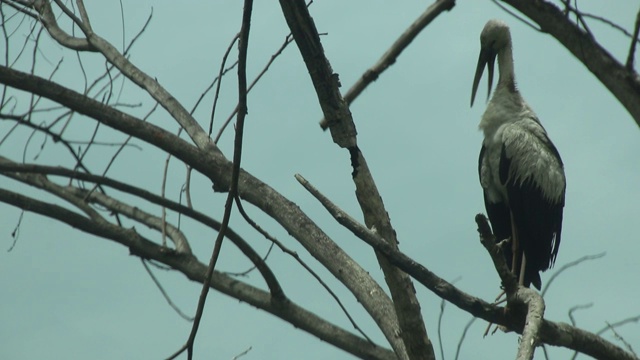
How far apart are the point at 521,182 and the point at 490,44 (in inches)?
46.6

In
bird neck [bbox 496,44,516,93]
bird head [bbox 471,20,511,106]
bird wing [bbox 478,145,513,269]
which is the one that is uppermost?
bird head [bbox 471,20,511,106]

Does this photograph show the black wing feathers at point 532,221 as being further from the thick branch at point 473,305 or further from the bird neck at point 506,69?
the thick branch at point 473,305

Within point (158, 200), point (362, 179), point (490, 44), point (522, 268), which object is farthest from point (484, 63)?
point (362, 179)

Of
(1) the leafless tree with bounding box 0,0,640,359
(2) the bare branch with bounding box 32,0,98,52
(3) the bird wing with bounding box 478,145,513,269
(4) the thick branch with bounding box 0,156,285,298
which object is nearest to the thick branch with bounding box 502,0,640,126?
(1) the leafless tree with bounding box 0,0,640,359

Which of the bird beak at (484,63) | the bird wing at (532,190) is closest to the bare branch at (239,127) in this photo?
the bird wing at (532,190)

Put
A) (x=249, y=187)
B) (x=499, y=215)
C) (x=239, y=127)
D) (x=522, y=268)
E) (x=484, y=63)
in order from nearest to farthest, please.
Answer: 1. (x=239, y=127)
2. (x=249, y=187)
3. (x=522, y=268)
4. (x=499, y=215)
5. (x=484, y=63)

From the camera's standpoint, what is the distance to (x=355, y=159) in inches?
147

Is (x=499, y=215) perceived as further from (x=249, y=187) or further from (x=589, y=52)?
(x=589, y=52)

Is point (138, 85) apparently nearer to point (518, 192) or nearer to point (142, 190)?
point (142, 190)

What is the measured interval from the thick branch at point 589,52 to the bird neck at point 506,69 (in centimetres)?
404

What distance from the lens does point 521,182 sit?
6.47m

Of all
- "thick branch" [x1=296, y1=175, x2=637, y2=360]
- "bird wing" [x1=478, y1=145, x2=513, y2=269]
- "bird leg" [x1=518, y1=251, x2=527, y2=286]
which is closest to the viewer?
"thick branch" [x1=296, y1=175, x2=637, y2=360]

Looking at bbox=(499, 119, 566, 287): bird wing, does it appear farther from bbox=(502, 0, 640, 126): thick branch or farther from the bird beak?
bbox=(502, 0, 640, 126): thick branch

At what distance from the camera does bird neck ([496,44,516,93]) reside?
22.2 ft
